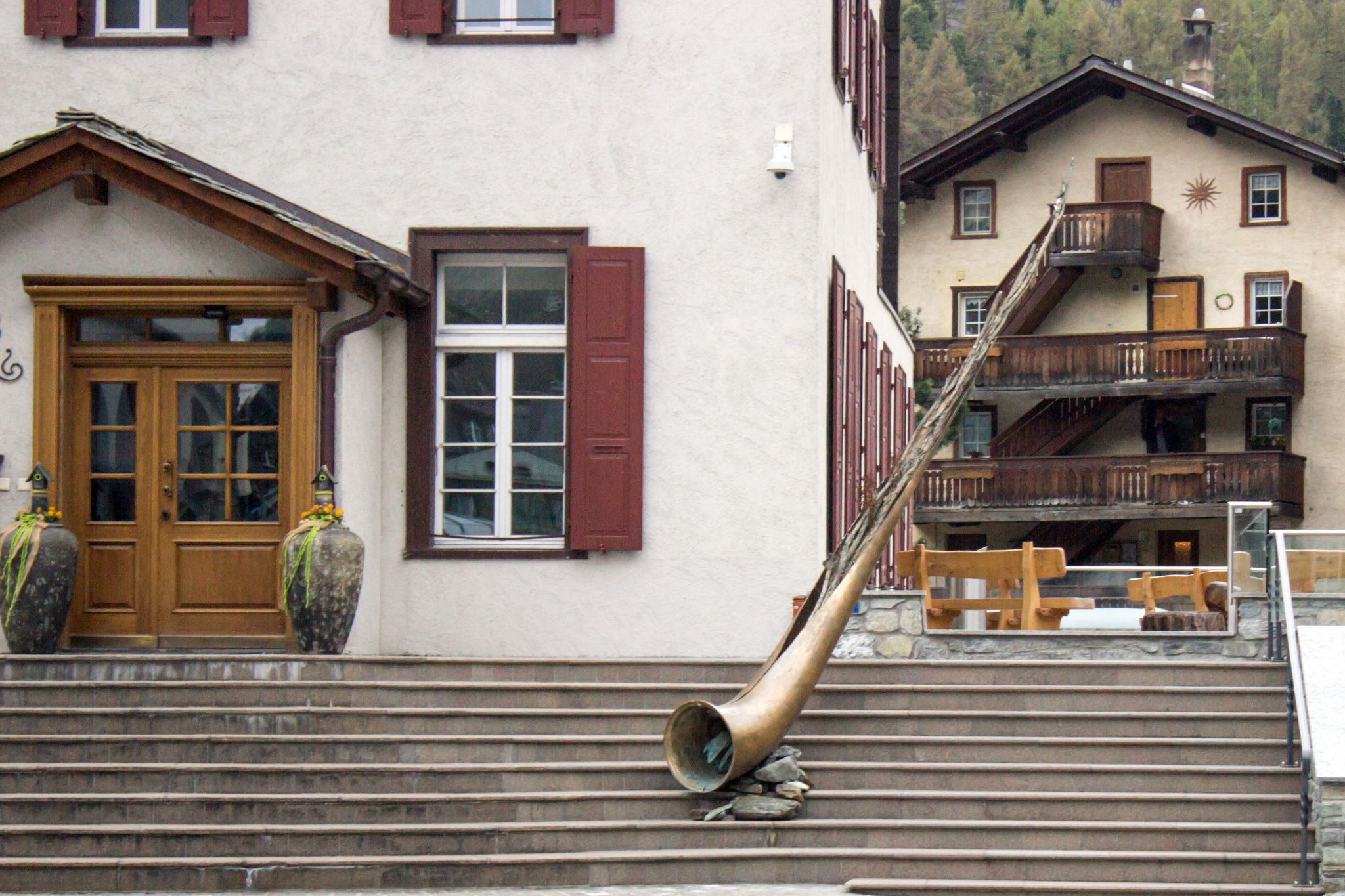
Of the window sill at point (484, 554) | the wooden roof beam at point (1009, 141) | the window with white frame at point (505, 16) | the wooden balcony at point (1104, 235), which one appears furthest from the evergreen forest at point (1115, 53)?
the window sill at point (484, 554)

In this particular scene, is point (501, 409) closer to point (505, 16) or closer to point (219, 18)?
point (505, 16)

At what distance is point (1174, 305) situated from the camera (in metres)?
40.5

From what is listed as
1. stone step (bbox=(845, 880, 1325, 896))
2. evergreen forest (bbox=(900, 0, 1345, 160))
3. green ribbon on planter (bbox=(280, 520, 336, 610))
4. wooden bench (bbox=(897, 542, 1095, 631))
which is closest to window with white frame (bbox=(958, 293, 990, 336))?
wooden bench (bbox=(897, 542, 1095, 631))

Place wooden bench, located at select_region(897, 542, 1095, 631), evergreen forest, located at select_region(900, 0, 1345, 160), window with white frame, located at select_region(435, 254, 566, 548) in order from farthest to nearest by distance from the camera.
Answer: evergreen forest, located at select_region(900, 0, 1345, 160) → window with white frame, located at select_region(435, 254, 566, 548) → wooden bench, located at select_region(897, 542, 1095, 631)

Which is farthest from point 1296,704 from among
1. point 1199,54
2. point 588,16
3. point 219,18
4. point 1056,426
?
point 1199,54

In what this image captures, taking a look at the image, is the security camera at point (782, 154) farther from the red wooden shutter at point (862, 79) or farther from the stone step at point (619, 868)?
the stone step at point (619, 868)

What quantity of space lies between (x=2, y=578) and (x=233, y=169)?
10.6 feet

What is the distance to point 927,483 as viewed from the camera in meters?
38.6

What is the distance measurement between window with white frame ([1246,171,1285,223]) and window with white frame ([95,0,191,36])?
2915 centimetres

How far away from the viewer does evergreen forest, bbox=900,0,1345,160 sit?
78.2 metres

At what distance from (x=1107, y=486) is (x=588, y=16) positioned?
24.7m

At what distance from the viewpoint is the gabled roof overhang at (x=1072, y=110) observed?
→ 38812mm

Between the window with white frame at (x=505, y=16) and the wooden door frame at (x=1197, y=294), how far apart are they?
2756 cm

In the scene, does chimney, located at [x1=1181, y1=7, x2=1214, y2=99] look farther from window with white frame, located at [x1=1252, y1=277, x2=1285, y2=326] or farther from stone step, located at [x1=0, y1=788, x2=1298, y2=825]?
stone step, located at [x1=0, y1=788, x2=1298, y2=825]
